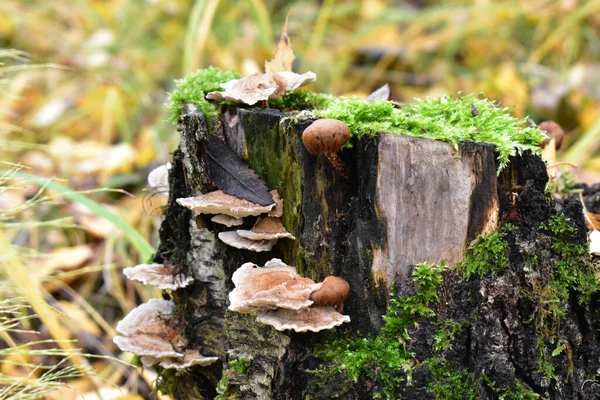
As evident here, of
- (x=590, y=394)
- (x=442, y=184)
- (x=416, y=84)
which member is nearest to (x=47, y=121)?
(x=416, y=84)

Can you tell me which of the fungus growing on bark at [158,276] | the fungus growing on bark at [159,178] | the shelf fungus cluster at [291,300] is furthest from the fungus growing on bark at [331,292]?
the fungus growing on bark at [159,178]

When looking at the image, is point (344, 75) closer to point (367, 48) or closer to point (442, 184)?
point (367, 48)

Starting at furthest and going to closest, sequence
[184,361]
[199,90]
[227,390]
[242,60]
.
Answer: [242,60] < [199,90] < [184,361] < [227,390]

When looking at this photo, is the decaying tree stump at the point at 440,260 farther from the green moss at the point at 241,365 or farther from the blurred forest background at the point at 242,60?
the blurred forest background at the point at 242,60

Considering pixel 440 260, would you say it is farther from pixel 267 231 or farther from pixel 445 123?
pixel 267 231

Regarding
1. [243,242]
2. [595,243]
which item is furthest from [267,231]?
[595,243]

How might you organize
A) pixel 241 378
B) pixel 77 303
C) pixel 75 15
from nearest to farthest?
pixel 241 378 → pixel 77 303 → pixel 75 15
